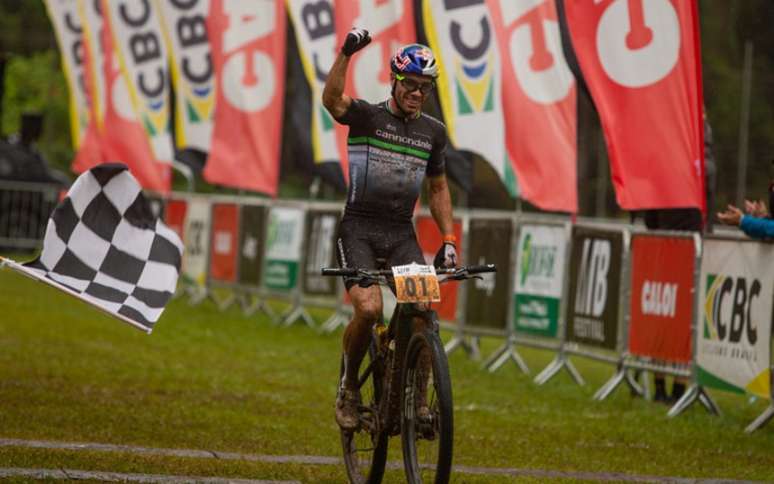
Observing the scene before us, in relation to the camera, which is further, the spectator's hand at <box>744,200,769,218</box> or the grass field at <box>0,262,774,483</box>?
the spectator's hand at <box>744,200,769,218</box>

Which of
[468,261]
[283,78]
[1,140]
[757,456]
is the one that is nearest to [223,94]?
[283,78]

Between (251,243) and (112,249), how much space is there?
11993mm

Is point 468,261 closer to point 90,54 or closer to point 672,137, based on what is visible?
point 672,137

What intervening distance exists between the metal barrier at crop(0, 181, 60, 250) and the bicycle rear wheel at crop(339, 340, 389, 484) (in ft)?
82.9

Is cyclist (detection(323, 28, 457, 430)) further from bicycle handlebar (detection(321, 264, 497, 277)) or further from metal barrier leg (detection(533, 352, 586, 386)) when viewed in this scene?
metal barrier leg (detection(533, 352, 586, 386))

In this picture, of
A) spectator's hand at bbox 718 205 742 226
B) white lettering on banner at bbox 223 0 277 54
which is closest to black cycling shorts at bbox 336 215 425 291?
spectator's hand at bbox 718 205 742 226

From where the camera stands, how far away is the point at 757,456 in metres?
10.6

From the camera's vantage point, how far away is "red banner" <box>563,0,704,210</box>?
12.5 m

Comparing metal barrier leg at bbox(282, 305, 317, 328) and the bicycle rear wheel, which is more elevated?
the bicycle rear wheel

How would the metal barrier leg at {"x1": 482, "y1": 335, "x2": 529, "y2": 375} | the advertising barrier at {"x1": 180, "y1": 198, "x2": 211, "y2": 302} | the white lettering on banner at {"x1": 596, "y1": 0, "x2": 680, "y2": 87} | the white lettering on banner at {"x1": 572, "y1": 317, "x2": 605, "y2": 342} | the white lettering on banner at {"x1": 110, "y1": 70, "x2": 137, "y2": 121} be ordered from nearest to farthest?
1. the white lettering on banner at {"x1": 596, "y1": 0, "x2": 680, "y2": 87}
2. the white lettering on banner at {"x1": 572, "y1": 317, "x2": 605, "y2": 342}
3. the metal barrier leg at {"x1": 482, "y1": 335, "x2": 529, "y2": 375}
4. the advertising barrier at {"x1": 180, "y1": 198, "x2": 211, "y2": 302}
5. the white lettering on banner at {"x1": 110, "y1": 70, "x2": 137, "y2": 121}

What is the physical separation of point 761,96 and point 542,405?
789 cm

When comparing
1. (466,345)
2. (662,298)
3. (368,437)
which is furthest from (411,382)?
(466,345)

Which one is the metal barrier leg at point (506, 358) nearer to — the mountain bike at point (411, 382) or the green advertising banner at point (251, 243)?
the green advertising banner at point (251, 243)

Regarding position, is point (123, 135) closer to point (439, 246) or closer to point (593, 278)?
point (439, 246)
